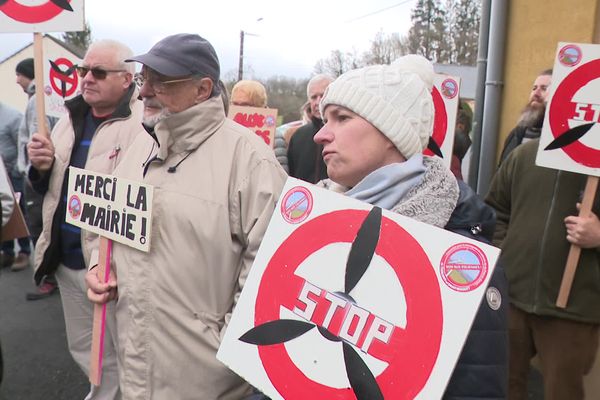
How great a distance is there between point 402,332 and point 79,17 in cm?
232

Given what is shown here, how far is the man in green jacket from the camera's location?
94.9 inches

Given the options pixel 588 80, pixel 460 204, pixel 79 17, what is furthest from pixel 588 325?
pixel 79 17

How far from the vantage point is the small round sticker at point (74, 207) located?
2.03 meters

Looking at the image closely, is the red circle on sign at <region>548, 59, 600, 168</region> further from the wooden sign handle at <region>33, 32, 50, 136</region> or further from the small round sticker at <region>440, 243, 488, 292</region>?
the wooden sign handle at <region>33, 32, 50, 136</region>

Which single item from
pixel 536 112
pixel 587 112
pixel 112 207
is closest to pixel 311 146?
pixel 536 112

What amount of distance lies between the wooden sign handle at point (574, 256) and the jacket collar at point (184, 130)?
5.18ft

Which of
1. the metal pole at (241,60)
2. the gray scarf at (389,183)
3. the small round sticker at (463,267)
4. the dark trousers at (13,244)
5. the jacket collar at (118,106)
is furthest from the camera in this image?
the metal pole at (241,60)

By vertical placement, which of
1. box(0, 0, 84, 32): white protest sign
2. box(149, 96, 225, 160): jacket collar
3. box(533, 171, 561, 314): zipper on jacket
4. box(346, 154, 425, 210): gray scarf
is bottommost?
box(533, 171, 561, 314): zipper on jacket

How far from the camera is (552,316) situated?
249cm

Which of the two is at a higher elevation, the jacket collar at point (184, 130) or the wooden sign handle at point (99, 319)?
the jacket collar at point (184, 130)

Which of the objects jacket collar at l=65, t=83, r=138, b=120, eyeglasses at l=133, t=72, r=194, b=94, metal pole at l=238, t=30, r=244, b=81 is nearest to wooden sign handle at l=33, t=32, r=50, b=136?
jacket collar at l=65, t=83, r=138, b=120

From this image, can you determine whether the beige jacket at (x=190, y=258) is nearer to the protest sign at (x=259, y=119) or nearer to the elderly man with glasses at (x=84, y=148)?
the elderly man with glasses at (x=84, y=148)

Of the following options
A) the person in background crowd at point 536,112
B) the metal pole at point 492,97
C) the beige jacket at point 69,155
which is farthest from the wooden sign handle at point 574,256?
the metal pole at point 492,97

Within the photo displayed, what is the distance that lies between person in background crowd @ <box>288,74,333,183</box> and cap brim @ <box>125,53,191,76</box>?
218 centimetres
